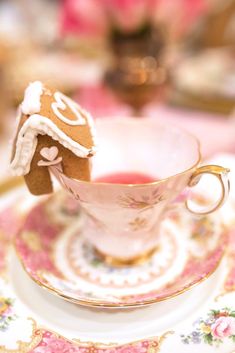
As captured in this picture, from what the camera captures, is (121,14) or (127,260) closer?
(127,260)

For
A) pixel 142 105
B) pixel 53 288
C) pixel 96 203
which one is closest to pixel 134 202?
pixel 96 203

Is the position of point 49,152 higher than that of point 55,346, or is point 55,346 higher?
point 49,152

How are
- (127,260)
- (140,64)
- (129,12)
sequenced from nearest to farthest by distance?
(127,260)
(129,12)
(140,64)

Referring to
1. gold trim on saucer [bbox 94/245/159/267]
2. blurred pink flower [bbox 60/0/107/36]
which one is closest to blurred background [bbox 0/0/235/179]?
blurred pink flower [bbox 60/0/107/36]

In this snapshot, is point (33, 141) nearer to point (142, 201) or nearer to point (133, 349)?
point (142, 201)

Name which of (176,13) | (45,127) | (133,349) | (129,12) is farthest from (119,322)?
(176,13)

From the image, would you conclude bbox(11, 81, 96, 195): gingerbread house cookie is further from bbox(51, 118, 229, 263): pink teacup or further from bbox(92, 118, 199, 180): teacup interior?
bbox(92, 118, 199, 180): teacup interior

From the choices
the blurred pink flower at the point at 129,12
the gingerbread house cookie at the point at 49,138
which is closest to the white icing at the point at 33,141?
the gingerbread house cookie at the point at 49,138

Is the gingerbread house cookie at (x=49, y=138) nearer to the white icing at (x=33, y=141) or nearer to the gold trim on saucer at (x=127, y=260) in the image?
the white icing at (x=33, y=141)
